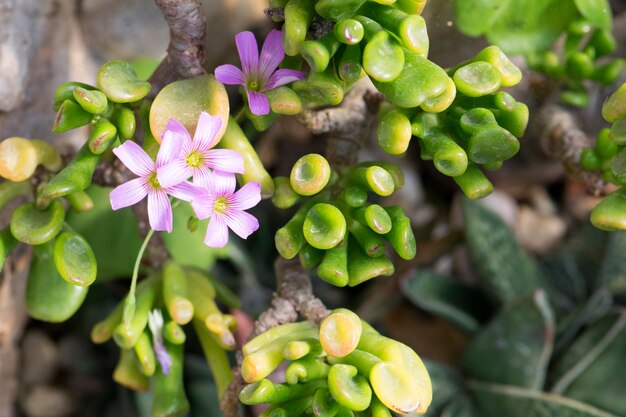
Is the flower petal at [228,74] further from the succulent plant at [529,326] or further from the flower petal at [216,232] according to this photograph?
the succulent plant at [529,326]

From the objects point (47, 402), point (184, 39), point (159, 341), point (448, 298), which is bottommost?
point (47, 402)

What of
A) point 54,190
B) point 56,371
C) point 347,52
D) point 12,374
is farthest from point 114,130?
point 56,371

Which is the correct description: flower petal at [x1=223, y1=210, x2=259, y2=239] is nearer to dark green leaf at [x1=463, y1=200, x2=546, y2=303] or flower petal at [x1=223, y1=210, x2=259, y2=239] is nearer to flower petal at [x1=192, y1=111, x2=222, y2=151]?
flower petal at [x1=192, y1=111, x2=222, y2=151]

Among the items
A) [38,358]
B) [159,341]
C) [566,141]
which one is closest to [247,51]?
[159,341]

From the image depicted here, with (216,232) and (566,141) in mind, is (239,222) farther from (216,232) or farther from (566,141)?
(566,141)

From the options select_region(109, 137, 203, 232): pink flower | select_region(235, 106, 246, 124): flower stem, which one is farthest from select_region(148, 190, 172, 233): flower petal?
select_region(235, 106, 246, 124): flower stem

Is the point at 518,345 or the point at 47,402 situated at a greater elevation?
the point at 518,345

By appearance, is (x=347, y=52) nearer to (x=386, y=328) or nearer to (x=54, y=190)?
(x=54, y=190)
